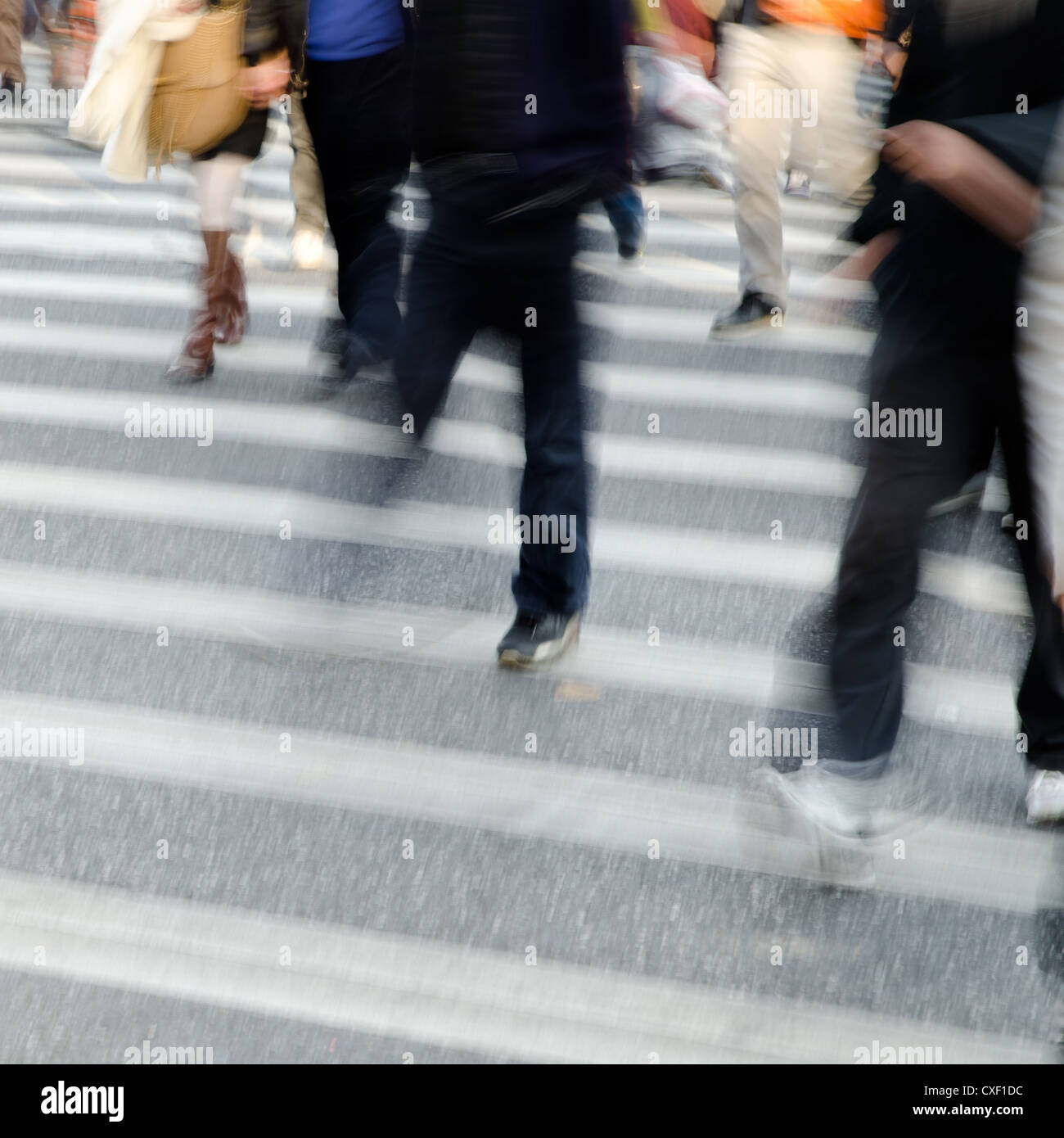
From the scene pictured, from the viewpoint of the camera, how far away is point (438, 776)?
3271 mm

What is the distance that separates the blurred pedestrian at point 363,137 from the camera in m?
4.82

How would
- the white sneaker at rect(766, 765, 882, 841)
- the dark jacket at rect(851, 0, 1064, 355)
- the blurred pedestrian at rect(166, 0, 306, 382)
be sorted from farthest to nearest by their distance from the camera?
the blurred pedestrian at rect(166, 0, 306, 382) < the white sneaker at rect(766, 765, 882, 841) < the dark jacket at rect(851, 0, 1064, 355)

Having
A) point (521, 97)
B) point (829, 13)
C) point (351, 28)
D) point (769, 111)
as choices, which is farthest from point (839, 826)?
point (829, 13)

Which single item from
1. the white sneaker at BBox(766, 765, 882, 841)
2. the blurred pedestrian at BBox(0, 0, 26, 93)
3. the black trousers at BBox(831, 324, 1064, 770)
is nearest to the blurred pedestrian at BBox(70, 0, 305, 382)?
the black trousers at BBox(831, 324, 1064, 770)

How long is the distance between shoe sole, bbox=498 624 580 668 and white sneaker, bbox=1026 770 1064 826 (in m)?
1.19

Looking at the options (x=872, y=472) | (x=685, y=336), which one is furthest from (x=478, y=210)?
(x=685, y=336)

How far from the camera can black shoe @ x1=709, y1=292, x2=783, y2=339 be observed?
594 cm

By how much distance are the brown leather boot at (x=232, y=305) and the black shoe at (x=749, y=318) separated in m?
1.94

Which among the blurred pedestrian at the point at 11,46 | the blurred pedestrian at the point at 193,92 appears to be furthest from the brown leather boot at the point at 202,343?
the blurred pedestrian at the point at 11,46

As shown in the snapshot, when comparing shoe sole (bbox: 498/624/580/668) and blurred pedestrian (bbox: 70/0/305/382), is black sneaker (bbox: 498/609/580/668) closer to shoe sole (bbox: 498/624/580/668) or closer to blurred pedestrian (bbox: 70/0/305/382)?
shoe sole (bbox: 498/624/580/668)

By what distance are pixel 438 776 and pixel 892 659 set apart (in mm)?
1066

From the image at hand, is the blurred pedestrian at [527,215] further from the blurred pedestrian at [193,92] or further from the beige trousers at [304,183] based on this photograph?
the beige trousers at [304,183]

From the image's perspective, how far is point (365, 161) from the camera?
4.95 meters

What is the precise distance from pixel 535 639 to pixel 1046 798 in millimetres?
1282
